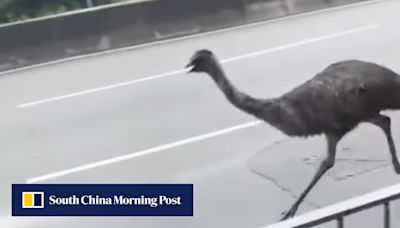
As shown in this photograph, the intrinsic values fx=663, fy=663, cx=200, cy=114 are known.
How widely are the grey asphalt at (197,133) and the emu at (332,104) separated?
0.82ft

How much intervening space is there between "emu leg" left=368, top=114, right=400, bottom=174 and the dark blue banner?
176 cm

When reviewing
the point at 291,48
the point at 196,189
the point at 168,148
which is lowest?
the point at 196,189

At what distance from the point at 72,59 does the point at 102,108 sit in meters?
2.32

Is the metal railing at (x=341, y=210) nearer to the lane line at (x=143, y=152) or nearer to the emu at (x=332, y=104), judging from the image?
the emu at (x=332, y=104)

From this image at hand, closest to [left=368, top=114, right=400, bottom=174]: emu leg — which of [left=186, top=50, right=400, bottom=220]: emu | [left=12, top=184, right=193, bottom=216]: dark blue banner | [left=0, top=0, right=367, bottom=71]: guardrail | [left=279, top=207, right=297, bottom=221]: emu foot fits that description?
[left=186, top=50, right=400, bottom=220]: emu

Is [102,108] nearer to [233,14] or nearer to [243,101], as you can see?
[243,101]

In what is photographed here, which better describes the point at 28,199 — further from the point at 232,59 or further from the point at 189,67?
the point at 232,59

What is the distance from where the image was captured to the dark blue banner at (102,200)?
510cm

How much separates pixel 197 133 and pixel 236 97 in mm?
993

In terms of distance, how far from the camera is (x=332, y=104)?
552 cm

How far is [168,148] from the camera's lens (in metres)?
6.39

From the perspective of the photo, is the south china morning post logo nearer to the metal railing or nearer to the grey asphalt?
the grey asphalt

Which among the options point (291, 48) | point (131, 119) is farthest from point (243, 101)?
point (291, 48)

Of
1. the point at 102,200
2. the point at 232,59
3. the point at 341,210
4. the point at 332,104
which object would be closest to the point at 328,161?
the point at 332,104
